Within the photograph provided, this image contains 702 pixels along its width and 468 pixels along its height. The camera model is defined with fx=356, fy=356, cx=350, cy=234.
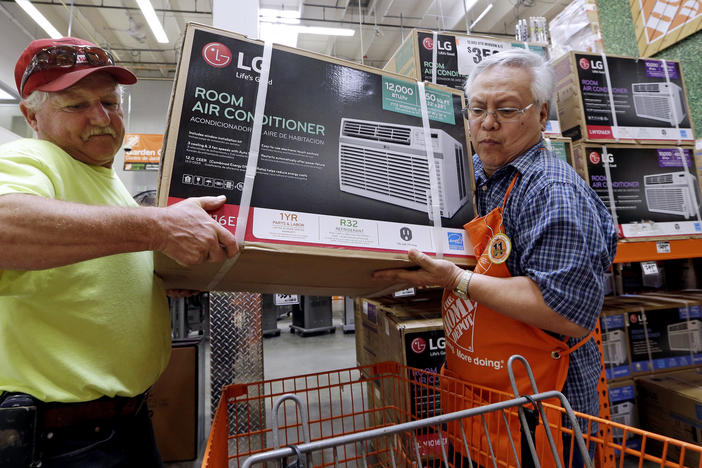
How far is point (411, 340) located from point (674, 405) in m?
1.75

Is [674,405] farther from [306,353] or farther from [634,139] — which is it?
[306,353]

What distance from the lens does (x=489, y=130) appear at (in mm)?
1211

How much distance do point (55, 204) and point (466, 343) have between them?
1162 millimetres

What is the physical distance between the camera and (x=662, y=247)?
81.4 inches

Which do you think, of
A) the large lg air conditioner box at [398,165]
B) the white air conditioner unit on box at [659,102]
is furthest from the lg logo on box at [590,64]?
the large lg air conditioner box at [398,165]

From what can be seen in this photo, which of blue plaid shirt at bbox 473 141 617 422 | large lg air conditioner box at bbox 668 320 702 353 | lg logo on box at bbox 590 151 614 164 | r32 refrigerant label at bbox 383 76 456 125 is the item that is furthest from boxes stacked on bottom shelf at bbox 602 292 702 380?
r32 refrigerant label at bbox 383 76 456 125

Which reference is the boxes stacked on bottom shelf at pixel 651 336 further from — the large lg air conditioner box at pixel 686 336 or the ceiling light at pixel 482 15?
the ceiling light at pixel 482 15

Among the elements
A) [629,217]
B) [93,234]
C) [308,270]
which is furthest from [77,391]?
[629,217]

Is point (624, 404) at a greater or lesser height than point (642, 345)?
lesser

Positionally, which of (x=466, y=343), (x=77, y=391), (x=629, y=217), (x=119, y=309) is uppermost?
(x=629, y=217)

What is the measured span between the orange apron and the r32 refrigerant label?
0.36 meters

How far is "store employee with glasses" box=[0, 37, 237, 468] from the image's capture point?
2.61 ft

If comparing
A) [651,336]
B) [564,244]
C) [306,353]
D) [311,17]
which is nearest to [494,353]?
[564,244]

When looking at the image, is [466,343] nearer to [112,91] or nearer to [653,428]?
[112,91]
